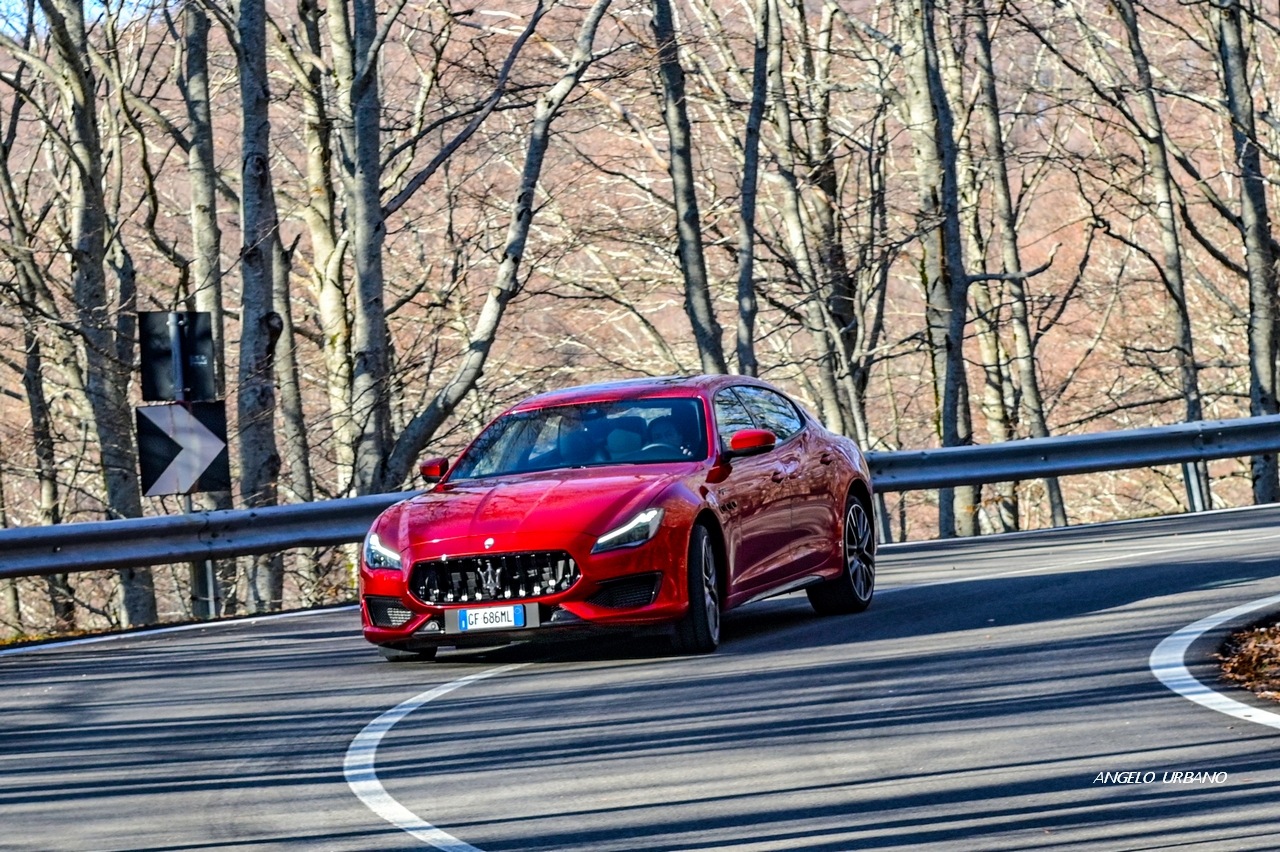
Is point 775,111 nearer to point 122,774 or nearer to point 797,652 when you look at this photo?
point 797,652

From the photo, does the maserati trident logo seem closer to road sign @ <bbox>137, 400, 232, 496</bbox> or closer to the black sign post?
road sign @ <bbox>137, 400, 232, 496</bbox>

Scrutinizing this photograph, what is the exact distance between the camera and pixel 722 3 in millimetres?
37875

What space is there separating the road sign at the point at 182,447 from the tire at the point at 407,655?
12.4 feet

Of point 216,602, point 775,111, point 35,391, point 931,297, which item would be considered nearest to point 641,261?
point 775,111

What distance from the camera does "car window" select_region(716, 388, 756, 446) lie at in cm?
1169

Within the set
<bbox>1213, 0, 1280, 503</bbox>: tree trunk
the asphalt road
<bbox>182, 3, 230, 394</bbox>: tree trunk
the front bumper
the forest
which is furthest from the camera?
<bbox>1213, 0, 1280, 503</bbox>: tree trunk

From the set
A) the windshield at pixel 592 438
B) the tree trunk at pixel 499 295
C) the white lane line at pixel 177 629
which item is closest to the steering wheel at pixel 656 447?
the windshield at pixel 592 438

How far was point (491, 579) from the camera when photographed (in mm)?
10359

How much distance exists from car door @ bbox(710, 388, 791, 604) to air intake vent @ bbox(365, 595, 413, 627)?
1.86 metres

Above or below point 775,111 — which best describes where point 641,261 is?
below

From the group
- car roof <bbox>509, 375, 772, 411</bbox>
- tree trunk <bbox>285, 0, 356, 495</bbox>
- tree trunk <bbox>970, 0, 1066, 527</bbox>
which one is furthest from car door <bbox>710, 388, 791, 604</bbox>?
tree trunk <bbox>970, 0, 1066, 527</bbox>

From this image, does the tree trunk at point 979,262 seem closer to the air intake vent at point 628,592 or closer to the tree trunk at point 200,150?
the tree trunk at point 200,150

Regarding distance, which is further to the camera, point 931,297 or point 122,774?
point 931,297

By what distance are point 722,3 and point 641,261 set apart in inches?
225
